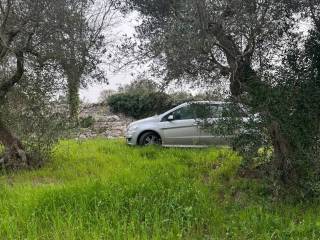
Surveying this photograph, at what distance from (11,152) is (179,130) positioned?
200 inches

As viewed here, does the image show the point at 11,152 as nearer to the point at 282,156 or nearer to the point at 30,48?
the point at 30,48

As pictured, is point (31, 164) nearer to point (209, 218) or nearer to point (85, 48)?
point (85, 48)

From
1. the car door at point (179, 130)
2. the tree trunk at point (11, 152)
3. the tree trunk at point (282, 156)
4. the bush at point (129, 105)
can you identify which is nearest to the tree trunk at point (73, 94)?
the tree trunk at point (11, 152)

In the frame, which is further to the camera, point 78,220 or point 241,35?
point 241,35

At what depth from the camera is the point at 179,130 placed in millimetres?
13039

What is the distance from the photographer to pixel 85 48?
8.58 metres

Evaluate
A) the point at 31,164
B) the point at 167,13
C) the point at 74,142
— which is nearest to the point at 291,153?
the point at 167,13

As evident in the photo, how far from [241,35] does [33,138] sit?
215 inches

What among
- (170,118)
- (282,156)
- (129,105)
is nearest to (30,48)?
(282,156)

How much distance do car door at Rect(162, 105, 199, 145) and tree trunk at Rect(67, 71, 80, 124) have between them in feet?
11.1

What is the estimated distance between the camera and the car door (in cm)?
1295

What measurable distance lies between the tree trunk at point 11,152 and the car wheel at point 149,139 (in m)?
4.44

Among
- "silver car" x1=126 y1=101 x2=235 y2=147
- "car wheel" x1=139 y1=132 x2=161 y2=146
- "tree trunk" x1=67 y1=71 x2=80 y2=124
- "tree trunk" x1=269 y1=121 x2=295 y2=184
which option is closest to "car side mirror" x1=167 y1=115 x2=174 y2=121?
"silver car" x1=126 y1=101 x2=235 y2=147

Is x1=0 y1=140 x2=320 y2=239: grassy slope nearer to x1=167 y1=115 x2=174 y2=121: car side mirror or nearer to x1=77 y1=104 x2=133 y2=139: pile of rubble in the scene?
x1=167 y1=115 x2=174 y2=121: car side mirror
